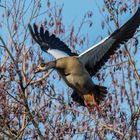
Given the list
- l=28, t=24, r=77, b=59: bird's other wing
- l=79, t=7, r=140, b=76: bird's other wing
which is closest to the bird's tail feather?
l=79, t=7, r=140, b=76: bird's other wing

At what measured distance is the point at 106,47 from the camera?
6.52 m

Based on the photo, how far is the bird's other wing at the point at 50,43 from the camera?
7339 mm

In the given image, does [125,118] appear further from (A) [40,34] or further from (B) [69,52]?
(A) [40,34]

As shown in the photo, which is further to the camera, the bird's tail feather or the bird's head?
the bird's tail feather

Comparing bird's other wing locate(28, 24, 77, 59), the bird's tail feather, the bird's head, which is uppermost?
bird's other wing locate(28, 24, 77, 59)

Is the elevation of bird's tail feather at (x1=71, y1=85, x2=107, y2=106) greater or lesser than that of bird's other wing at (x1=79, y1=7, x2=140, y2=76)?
lesser

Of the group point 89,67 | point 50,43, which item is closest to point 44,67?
point 89,67

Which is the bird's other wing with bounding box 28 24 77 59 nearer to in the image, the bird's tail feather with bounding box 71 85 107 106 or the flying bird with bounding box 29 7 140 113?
the flying bird with bounding box 29 7 140 113

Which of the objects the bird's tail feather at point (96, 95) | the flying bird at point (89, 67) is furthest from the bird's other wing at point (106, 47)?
the bird's tail feather at point (96, 95)

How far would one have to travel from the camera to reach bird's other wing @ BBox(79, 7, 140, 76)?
20.2 ft

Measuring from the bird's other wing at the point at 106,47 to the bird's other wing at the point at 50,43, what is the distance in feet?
2.02

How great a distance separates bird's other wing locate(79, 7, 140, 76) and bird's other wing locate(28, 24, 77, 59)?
62 cm

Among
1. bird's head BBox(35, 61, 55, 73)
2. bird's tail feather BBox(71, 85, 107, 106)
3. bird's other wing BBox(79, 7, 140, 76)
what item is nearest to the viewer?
bird's head BBox(35, 61, 55, 73)

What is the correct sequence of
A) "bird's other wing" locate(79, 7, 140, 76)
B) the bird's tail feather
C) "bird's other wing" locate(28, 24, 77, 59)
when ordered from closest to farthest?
"bird's other wing" locate(79, 7, 140, 76), the bird's tail feather, "bird's other wing" locate(28, 24, 77, 59)
